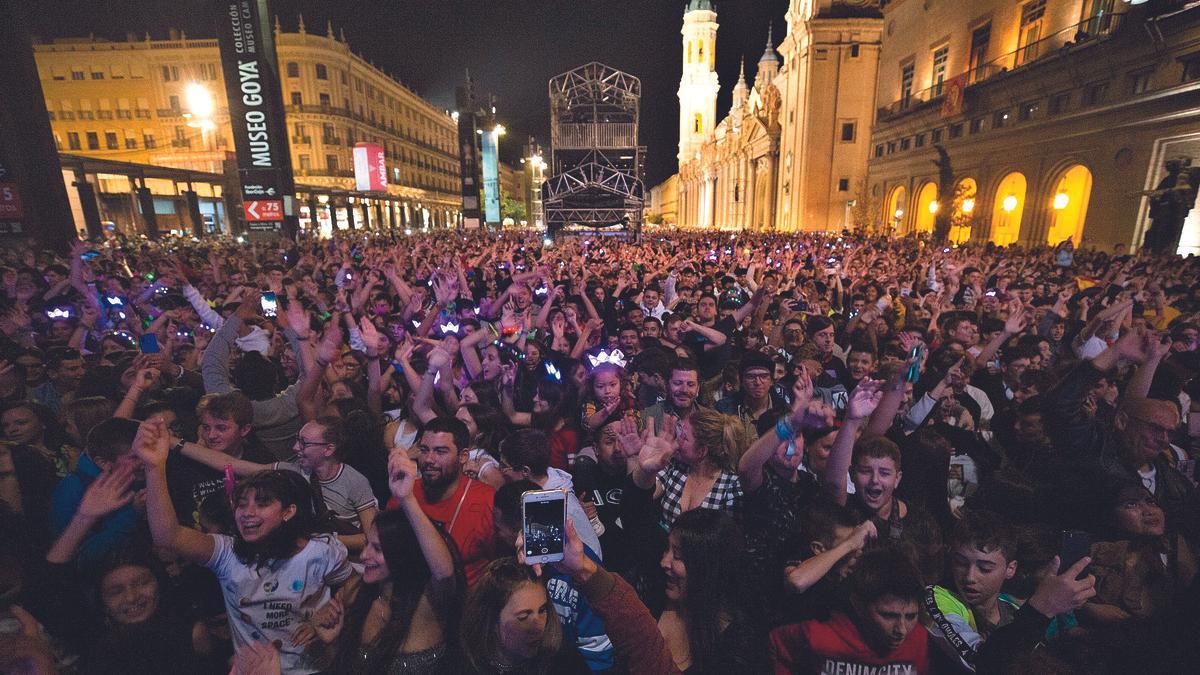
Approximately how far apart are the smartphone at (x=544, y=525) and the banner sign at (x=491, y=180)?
1802 inches

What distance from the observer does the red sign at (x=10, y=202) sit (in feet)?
45.6

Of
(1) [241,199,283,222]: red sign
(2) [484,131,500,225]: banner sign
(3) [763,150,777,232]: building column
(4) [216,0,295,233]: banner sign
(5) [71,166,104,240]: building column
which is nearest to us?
(5) [71,166,104,240]: building column

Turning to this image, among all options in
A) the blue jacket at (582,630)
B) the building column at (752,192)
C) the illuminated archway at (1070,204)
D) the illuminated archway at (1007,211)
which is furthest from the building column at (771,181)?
the blue jacket at (582,630)

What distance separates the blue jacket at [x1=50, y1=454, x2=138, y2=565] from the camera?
281 cm

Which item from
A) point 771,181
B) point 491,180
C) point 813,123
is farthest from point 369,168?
point 813,123

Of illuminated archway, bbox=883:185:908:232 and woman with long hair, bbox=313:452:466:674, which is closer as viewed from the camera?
woman with long hair, bbox=313:452:466:674

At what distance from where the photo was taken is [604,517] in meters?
3.31

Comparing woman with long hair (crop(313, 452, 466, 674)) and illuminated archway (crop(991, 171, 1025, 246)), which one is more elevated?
illuminated archway (crop(991, 171, 1025, 246))

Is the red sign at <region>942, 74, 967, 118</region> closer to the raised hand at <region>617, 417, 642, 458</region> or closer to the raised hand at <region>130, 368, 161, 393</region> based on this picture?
the raised hand at <region>617, 417, 642, 458</region>

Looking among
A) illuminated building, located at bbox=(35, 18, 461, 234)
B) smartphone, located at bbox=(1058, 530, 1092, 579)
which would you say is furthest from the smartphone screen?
illuminated building, located at bbox=(35, 18, 461, 234)

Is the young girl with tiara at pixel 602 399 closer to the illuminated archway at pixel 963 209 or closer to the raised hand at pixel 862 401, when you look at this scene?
the raised hand at pixel 862 401

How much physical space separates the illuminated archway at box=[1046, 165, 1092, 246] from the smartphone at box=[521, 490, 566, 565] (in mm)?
30679

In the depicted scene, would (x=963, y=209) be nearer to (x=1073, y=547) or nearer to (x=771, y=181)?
(x=771, y=181)

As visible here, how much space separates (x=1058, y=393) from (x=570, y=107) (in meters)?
24.5
